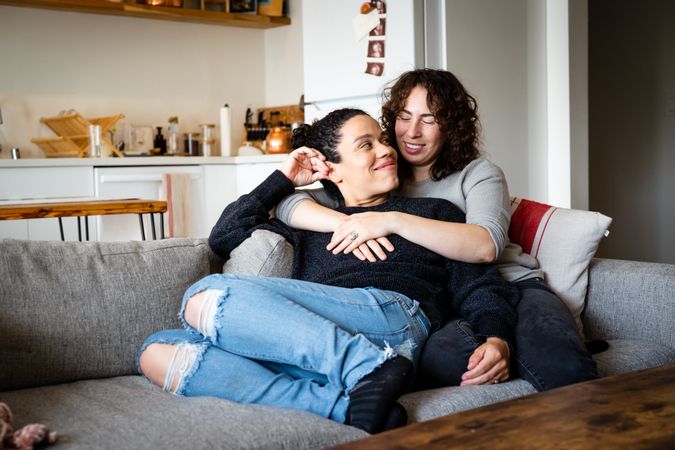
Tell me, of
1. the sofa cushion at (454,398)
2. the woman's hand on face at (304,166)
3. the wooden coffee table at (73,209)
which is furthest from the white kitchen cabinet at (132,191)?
the sofa cushion at (454,398)

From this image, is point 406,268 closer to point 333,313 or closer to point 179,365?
point 333,313

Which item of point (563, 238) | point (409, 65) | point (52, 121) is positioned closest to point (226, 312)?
point (563, 238)

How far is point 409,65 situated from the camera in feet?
13.3

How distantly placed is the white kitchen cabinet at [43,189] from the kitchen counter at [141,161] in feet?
0.10

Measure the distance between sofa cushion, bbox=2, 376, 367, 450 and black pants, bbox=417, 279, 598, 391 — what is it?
1.25 feet

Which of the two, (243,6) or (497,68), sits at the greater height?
(243,6)

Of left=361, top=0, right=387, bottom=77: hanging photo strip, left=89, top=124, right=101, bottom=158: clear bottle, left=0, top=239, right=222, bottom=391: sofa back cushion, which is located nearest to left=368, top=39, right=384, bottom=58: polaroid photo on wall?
left=361, top=0, right=387, bottom=77: hanging photo strip

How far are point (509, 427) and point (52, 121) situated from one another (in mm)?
4389

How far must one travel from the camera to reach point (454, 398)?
1771 mm

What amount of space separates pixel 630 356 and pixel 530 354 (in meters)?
0.38

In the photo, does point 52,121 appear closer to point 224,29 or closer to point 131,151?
point 131,151

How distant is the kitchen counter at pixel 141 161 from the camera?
452 centimetres

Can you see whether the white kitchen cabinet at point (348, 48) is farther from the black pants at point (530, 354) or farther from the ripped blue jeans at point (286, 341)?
the ripped blue jeans at point (286, 341)

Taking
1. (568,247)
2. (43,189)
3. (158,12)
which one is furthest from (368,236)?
(158,12)
